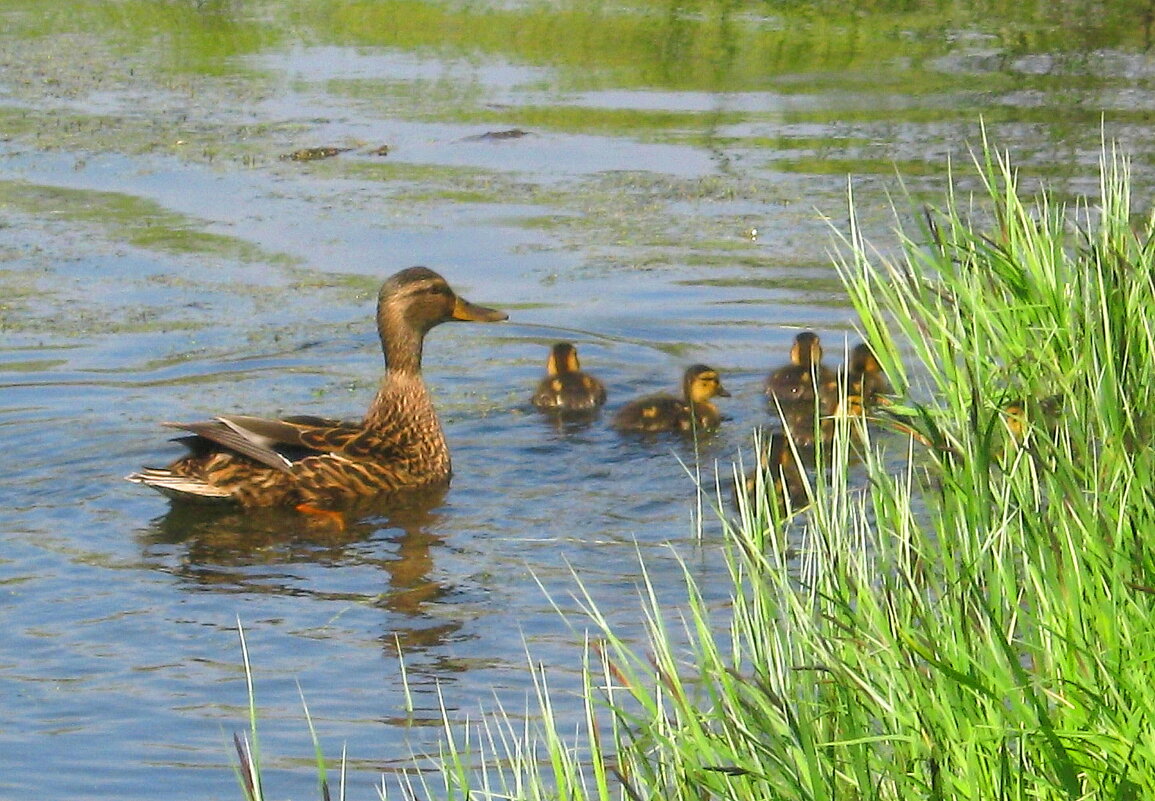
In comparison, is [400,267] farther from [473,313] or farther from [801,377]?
[801,377]

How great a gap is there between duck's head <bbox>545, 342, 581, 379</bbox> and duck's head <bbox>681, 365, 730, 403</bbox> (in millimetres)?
442

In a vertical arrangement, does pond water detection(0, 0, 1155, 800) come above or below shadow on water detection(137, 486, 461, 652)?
above

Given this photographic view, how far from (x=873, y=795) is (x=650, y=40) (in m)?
11.5

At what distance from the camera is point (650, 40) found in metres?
13.9

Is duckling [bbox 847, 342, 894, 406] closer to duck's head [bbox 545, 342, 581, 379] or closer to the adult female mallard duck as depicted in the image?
duck's head [bbox 545, 342, 581, 379]

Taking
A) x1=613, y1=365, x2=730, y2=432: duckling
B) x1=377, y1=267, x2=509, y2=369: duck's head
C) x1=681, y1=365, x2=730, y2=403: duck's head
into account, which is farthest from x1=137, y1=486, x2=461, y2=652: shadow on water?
x1=681, y1=365, x2=730, y2=403: duck's head

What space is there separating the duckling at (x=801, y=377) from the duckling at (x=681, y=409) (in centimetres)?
21

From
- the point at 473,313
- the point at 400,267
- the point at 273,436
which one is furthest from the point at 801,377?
the point at 400,267

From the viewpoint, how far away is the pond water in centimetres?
489

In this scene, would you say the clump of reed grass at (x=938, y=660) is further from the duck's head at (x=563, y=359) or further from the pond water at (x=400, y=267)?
the duck's head at (x=563, y=359)

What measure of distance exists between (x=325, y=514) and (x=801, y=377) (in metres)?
1.75

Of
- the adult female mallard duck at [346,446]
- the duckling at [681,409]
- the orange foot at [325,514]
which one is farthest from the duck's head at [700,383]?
the orange foot at [325,514]

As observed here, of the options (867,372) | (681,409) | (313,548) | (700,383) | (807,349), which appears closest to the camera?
(313,548)

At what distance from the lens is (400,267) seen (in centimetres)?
922
